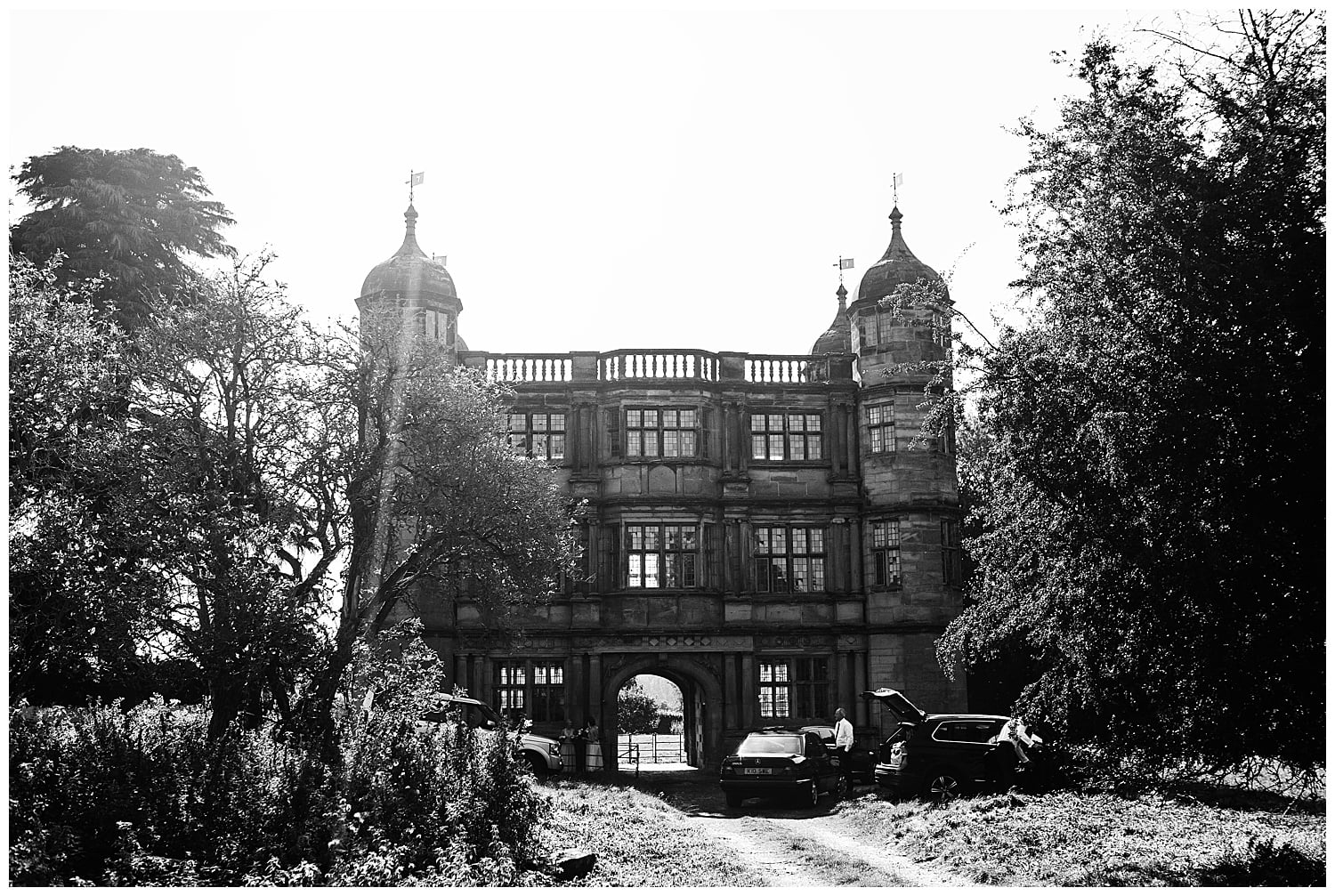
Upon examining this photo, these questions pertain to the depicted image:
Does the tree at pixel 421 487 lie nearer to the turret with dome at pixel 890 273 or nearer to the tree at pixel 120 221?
the tree at pixel 120 221

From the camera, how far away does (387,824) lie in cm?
1411

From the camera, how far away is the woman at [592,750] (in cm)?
3256

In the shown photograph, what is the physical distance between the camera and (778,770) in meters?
24.4

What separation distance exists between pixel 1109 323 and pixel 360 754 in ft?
33.8

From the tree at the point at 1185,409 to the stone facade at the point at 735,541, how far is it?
18.9 metres

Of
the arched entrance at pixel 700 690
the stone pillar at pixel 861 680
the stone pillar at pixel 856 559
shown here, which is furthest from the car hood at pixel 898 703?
the stone pillar at pixel 856 559

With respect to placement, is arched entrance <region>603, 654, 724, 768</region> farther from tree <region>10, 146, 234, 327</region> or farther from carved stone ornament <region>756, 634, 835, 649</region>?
tree <region>10, 146, 234, 327</region>

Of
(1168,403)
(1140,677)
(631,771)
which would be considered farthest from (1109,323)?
(631,771)

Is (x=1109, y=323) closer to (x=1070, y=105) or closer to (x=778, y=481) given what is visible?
(x=1070, y=105)

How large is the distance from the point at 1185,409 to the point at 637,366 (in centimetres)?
2378

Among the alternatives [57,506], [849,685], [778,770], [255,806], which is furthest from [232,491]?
[849,685]

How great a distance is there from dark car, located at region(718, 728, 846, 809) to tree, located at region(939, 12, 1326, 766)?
29.6 feet

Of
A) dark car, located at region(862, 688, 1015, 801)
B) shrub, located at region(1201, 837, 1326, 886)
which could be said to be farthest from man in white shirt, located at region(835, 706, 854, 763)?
shrub, located at region(1201, 837, 1326, 886)

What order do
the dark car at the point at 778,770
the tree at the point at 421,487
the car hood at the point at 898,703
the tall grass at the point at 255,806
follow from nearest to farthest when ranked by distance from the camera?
1. the tall grass at the point at 255,806
2. the tree at the point at 421,487
3. the dark car at the point at 778,770
4. the car hood at the point at 898,703
